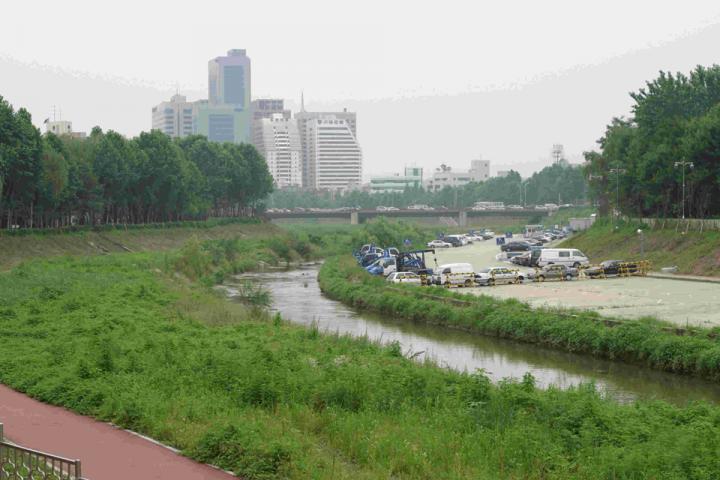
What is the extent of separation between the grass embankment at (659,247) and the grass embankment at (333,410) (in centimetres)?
4379

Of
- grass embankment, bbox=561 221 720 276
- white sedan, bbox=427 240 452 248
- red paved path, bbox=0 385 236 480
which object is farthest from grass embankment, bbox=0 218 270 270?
red paved path, bbox=0 385 236 480

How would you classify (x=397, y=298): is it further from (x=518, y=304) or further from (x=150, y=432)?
(x=150, y=432)

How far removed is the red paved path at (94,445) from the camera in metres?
17.4

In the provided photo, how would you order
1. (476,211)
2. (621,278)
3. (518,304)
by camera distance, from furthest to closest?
(476,211)
(621,278)
(518,304)

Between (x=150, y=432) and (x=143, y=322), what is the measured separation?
18.7 metres

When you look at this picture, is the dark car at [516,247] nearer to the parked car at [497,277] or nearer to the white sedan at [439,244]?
the white sedan at [439,244]

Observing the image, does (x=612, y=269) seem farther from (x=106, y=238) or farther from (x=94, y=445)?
(x=94, y=445)

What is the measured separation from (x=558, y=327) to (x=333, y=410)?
850 inches

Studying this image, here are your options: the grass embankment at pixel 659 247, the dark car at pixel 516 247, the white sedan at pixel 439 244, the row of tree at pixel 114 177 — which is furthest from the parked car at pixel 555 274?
the white sedan at pixel 439 244

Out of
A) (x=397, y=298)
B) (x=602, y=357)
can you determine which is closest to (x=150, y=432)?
(x=602, y=357)

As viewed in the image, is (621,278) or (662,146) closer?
(621,278)

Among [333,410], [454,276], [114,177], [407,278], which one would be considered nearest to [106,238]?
[114,177]

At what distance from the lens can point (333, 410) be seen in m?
22.1

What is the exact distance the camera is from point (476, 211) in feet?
619
